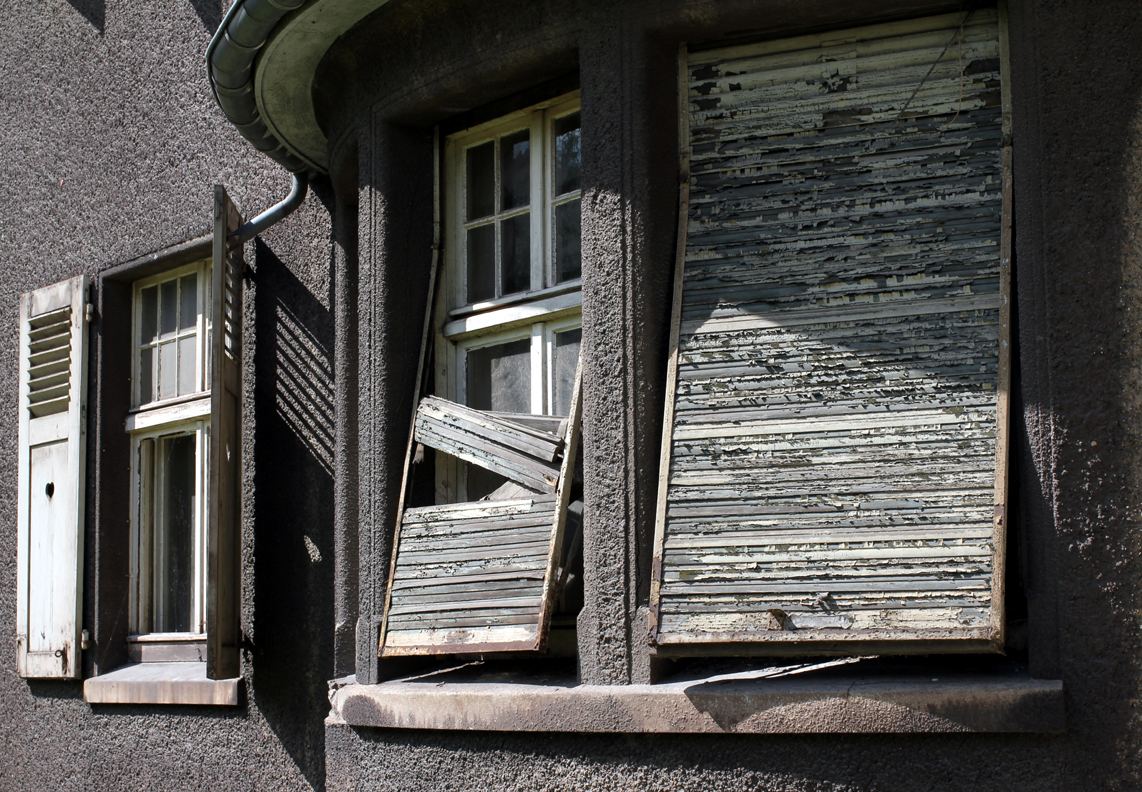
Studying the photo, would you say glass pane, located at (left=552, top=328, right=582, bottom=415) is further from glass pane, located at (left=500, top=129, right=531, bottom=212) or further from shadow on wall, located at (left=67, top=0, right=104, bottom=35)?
shadow on wall, located at (left=67, top=0, right=104, bottom=35)

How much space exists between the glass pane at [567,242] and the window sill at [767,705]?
146cm

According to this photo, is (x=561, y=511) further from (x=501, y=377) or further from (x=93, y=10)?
(x=93, y=10)

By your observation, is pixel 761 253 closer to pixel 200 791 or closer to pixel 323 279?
pixel 323 279

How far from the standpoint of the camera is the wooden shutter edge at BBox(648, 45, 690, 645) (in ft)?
11.2

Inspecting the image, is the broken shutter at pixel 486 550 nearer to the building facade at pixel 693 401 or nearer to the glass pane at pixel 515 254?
the building facade at pixel 693 401

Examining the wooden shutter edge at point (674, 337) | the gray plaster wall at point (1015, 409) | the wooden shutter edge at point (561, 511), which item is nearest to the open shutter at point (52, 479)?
the gray plaster wall at point (1015, 409)

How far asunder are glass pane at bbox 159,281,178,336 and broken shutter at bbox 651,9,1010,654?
3.45 meters

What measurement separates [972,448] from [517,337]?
69.3 inches

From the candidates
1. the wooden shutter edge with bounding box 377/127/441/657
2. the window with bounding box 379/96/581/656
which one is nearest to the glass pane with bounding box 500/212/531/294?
the window with bounding box 379/96/581/656

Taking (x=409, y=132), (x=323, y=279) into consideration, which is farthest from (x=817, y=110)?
(x=323, y=279)

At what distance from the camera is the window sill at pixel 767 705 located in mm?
3057

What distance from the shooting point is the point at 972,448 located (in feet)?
10.7

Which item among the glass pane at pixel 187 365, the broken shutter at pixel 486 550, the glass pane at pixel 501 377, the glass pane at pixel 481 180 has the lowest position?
the broken shutter at pixel 486 550

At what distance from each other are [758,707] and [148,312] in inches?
174
